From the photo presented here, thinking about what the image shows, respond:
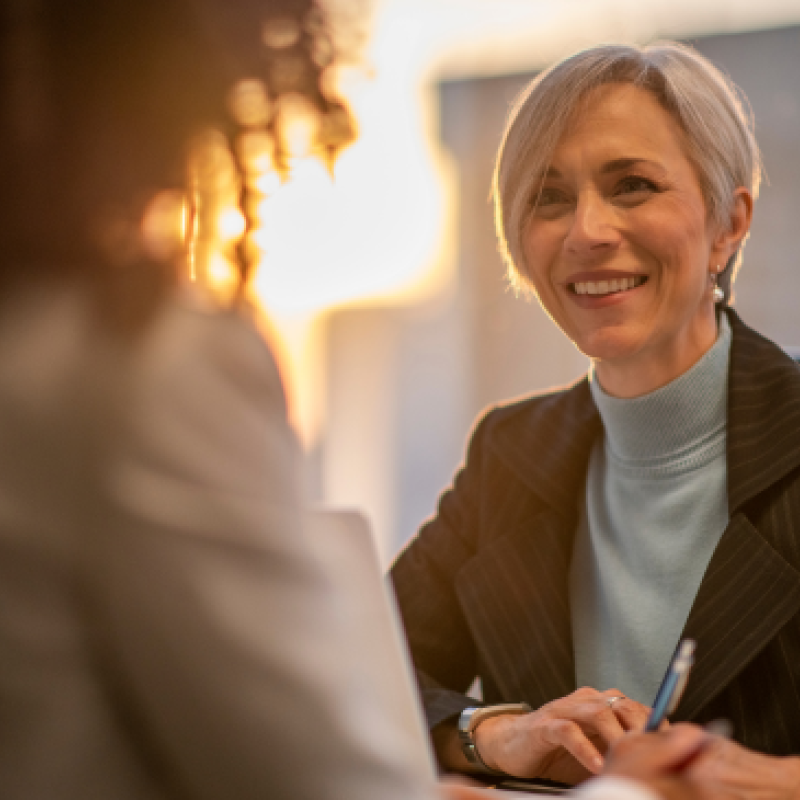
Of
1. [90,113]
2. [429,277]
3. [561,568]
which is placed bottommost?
[561,568]

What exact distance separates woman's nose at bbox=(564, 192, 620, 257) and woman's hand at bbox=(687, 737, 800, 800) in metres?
0.60

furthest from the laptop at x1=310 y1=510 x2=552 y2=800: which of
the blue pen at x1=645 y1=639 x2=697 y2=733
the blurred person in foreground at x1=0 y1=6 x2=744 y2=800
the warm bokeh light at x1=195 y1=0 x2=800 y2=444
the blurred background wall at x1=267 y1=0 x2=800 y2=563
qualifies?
the blurred background wall at x1=267 y1=0 x2=800 y2=563

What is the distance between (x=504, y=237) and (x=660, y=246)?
0.24m

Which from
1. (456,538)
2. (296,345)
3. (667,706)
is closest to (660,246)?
(456,538)

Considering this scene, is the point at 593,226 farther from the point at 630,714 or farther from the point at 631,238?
the point at 630,714

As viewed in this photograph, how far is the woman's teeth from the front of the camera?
1.13 m

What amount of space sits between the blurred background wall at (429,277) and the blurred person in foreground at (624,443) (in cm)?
145

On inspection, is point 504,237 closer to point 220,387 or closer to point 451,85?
point 220,387

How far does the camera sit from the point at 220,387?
0.48 m

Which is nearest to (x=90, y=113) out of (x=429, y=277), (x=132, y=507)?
(x=132, y=507)

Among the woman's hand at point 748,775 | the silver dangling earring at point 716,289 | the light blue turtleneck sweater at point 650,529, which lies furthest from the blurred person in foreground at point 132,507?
the silver dangling earring at point 716,289

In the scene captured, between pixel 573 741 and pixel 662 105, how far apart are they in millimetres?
763

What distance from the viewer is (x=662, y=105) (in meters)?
1.10

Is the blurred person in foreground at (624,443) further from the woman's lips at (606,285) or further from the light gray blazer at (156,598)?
the light gray blazer at (156,598)
